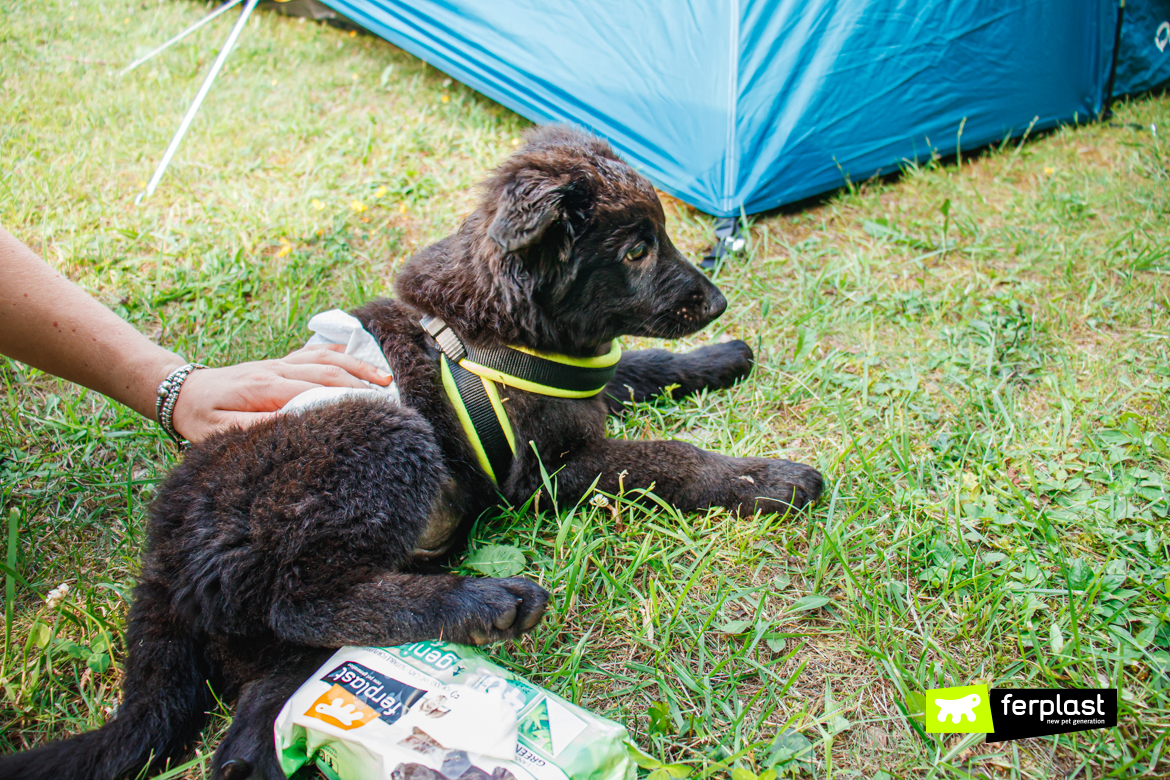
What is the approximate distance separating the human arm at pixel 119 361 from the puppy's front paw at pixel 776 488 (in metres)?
1.22

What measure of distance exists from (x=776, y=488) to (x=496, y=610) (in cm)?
101

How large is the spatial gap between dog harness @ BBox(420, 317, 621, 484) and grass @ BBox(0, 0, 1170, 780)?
0.27 meters

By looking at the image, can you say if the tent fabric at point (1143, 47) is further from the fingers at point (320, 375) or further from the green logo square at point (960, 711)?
the fingers at point (320, 375)

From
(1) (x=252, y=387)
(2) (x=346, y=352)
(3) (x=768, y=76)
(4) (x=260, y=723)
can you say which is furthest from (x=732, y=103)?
(4) (x=260, y=723)

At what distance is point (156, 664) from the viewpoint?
1684 mm

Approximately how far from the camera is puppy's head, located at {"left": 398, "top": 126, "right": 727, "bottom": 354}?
81.0 inches

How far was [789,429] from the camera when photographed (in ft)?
8.64

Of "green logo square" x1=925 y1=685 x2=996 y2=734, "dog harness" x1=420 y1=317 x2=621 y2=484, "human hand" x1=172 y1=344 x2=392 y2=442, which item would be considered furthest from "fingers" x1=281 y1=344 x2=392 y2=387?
"green logo square" x1=925 y1=685 x2=996 y2=734

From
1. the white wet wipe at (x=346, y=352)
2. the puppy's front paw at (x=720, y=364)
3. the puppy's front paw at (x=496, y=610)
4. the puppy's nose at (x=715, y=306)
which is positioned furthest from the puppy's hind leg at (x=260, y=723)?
the puppy's front paw at (x=720, y=364)

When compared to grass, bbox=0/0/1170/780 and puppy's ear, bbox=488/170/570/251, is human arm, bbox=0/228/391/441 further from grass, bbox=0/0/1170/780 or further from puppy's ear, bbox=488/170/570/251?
puppy's ear, bbox=488/170/570/251

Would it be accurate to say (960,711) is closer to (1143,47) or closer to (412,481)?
(412,481)

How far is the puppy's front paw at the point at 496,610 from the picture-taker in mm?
1715

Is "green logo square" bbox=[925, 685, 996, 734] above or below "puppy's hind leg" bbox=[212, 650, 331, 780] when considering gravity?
below

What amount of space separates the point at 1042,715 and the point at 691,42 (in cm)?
328
